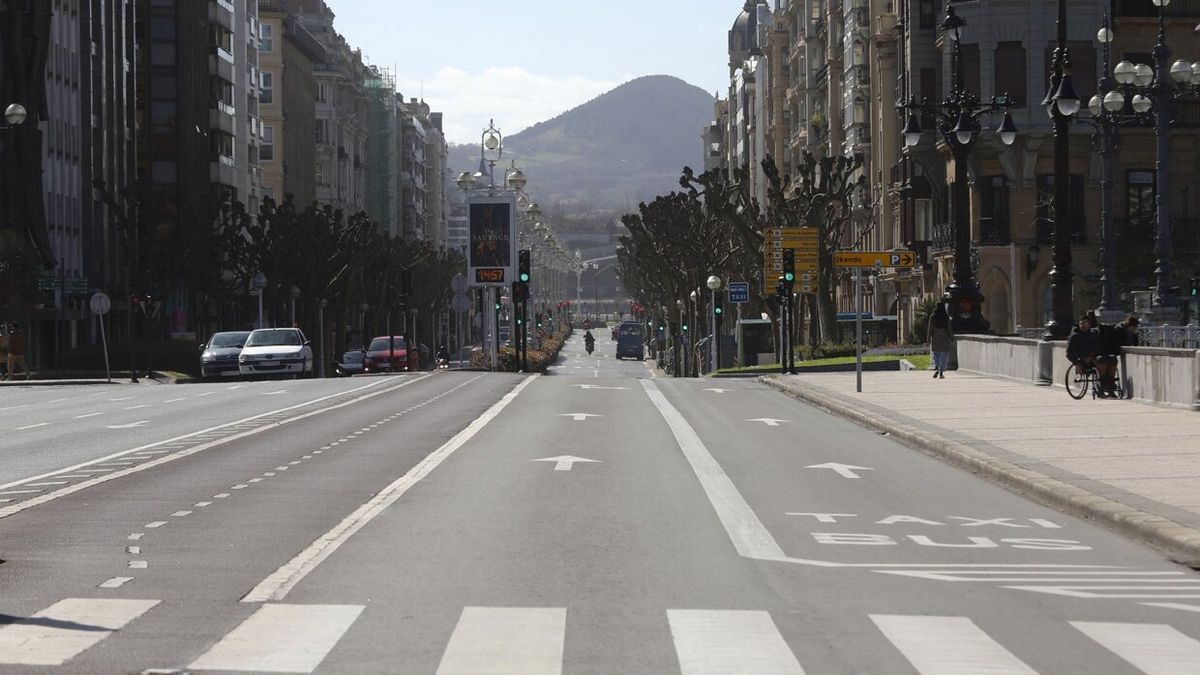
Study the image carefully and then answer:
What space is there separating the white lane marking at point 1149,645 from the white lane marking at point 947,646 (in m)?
0.58

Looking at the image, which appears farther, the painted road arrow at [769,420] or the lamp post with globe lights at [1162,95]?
the lamp post with globe lights at [1162,95]

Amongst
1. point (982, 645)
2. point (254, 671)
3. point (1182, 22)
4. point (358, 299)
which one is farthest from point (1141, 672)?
point (358, 299)

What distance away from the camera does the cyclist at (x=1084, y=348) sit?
114ft

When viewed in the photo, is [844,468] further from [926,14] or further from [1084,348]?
[926,14]

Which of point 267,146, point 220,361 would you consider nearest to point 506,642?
point 220,361

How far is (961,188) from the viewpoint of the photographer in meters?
50.0

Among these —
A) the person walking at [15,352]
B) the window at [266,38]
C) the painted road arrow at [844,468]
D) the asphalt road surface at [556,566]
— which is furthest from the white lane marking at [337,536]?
the window at [266,38]

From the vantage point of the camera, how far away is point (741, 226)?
75812 mm

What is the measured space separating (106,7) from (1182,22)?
5054 centimetres

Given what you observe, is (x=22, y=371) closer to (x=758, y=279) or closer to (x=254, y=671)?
(x=758, y=279)

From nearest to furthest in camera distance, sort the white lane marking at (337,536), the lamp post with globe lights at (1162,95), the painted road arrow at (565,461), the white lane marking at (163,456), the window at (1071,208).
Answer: the white lane marking at (337,536) < the white lane marking at (163,456) < the painted road arrow at (565,461) < the lamp post with globe lights at (1162,95) < the window at (1071,208)

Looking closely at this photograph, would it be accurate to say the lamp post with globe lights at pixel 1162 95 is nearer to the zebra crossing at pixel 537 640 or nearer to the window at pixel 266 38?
the zebra crossing at pixel 537 640

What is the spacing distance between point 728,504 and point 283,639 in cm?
815

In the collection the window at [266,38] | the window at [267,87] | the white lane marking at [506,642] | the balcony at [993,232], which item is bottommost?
the white lane marking at [506,642]
